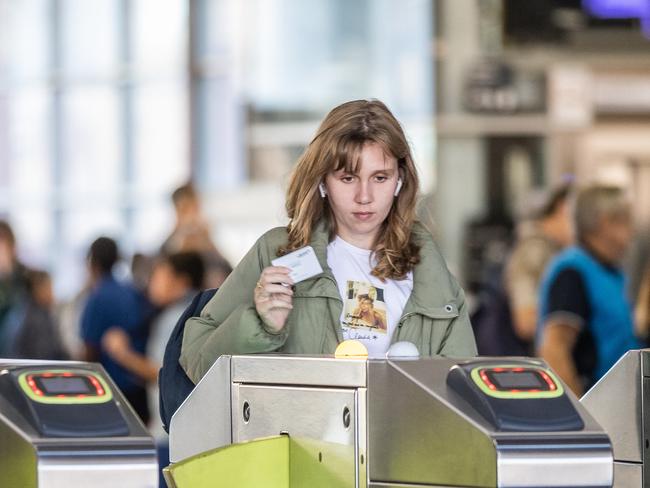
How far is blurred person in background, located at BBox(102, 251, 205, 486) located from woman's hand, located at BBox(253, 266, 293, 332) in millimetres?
3429

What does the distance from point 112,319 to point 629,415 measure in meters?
4.97

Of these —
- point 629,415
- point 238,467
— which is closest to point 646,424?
point 629,415

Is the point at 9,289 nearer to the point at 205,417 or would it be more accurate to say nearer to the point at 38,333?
the point at 38,333

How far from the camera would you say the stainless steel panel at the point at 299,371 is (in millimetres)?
2611

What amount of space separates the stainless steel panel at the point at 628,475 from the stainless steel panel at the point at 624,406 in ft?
0.04

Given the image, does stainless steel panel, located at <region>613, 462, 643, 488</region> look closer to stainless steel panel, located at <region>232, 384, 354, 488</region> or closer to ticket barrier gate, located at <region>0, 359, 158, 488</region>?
stainless steel panel, located at <region>232, 384, 354, 488</region>

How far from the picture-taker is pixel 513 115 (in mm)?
10656

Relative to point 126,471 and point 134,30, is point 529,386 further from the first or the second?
point 134,30

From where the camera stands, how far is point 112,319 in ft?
25.4

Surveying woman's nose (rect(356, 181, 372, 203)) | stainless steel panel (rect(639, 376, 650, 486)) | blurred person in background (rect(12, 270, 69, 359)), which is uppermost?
woman's nose (rect(356, 181, 372, 203))

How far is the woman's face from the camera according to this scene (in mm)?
3242

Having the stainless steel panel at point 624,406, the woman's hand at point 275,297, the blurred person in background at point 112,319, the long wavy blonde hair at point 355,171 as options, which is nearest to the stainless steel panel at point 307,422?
the woman's hand at point 275,297

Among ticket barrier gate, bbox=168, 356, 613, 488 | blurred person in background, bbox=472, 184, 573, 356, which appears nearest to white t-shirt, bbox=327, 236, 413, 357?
ticket barrier gate, bbox=168, 356, 613, 488

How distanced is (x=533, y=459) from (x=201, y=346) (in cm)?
100
